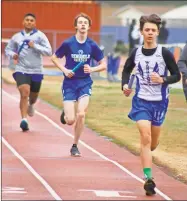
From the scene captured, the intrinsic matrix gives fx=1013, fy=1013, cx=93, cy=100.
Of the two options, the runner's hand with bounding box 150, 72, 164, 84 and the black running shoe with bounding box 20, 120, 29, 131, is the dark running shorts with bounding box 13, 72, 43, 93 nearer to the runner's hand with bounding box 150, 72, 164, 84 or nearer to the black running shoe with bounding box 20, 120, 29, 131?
the black running shoe with bounding box 20, 120, 29, 131

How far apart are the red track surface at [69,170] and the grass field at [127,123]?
280 mm

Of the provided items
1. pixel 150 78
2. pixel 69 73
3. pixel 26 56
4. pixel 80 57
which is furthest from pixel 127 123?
pixel 150 78

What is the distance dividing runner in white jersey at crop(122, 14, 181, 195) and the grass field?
1.43 m

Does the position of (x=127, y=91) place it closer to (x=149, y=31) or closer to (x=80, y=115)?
(x=149, y=31)

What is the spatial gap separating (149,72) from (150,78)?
0.07 meters

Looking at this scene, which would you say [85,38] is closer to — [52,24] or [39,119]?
[39,119]

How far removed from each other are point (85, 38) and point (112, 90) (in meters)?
14.2

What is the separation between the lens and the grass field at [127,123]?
1467 cm

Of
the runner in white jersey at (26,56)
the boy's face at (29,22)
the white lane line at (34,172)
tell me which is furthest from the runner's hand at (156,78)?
the boy's face at (29,22)

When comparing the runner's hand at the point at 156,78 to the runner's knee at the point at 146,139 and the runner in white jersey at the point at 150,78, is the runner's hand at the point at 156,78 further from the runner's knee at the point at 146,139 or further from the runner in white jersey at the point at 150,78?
the runner's knee at the point at 146,139

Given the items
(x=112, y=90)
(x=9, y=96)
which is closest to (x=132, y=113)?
(x=9, y=96)

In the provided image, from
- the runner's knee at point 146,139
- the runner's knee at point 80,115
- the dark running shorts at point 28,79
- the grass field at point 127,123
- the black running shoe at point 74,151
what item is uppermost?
the runner's knee at point 146,139

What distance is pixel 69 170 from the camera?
13125 mm

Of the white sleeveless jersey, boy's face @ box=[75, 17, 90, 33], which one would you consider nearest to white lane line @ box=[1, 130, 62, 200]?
the white sleeveless jersey
